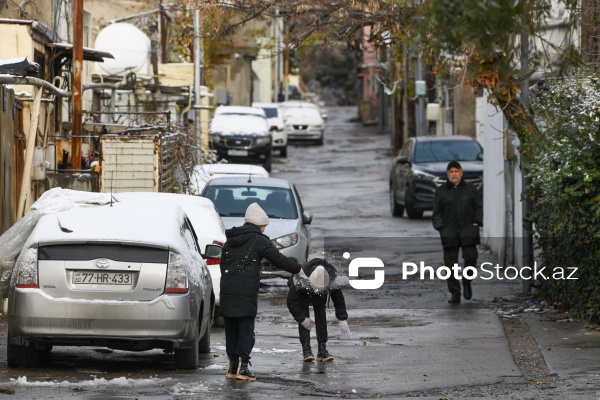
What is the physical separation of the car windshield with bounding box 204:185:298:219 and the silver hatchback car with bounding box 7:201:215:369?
8.60 m

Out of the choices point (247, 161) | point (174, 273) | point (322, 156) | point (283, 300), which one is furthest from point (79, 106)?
point (322, 156)

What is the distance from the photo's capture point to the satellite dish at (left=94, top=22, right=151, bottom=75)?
30.4 meters

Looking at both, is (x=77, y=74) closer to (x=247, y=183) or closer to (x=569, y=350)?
(x=247, y=183)

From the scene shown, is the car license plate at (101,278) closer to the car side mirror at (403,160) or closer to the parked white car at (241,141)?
the car side mirror at (403,160)

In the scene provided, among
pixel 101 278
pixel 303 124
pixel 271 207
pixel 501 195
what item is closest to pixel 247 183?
pixel 271 207

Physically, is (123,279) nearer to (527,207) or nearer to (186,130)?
(527,207)

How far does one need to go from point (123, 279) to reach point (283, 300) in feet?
23.2

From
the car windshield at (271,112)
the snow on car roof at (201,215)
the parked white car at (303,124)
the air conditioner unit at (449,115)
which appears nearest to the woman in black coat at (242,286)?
the snow on car roof at (201,215)

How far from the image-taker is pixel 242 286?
37.0 feet

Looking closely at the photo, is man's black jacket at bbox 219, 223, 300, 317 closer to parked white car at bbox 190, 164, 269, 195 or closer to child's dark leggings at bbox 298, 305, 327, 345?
child's dark leggings at bbox 298, 305, 327, 345

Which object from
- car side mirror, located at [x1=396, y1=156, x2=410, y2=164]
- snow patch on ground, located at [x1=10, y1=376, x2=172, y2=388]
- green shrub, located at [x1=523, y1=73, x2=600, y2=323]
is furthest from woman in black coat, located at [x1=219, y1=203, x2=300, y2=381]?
car side mirror, located at [x1=396, y1=156, x2=410, y2=164]

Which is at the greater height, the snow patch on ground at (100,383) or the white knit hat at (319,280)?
the white knit hat at (319,280)

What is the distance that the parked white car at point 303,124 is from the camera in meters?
57.2

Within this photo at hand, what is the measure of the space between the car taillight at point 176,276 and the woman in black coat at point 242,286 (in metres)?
0.32
